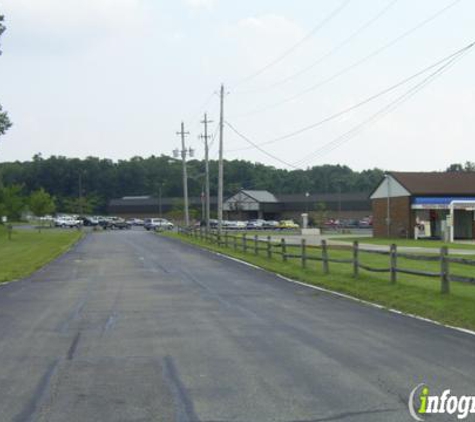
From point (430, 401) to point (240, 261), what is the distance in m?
25.9

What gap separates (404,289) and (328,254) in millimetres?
17800

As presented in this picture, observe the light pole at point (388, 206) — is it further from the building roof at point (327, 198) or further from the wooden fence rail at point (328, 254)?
the building roof at point (327, 198)

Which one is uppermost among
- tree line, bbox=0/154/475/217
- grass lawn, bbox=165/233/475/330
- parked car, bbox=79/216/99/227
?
tree line, bbox=0/154/475/217

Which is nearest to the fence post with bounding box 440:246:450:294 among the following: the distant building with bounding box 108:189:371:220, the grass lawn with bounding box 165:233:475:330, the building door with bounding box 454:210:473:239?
the grass lawn with bounding box 165:233:475:330

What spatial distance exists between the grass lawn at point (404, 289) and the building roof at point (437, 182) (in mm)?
34535

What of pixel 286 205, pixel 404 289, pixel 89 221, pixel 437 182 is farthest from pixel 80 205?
pixel 404 289

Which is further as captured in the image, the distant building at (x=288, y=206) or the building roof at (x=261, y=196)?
the building roof at (x=261, y=196)

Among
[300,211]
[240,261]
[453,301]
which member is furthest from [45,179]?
[453,301]

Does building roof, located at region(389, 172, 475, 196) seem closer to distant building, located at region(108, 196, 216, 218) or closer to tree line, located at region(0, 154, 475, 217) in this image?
distant building, located at region(108, 196, 216, 218)

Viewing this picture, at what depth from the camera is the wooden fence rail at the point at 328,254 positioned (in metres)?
16.6

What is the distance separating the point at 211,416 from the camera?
6852 millimetres

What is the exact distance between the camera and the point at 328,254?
36.0 meters

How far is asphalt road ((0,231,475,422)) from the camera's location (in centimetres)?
720

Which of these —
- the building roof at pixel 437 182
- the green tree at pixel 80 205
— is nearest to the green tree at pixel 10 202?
the building roof at pixel 437 182
